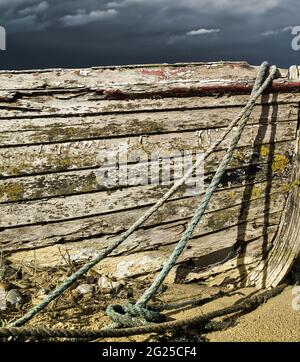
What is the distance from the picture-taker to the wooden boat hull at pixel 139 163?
11.0 feet

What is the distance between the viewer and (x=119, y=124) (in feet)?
11.3

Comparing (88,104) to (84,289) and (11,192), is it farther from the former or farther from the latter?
(84,289)

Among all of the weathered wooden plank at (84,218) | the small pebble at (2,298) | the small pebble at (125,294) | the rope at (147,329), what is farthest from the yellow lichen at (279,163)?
the small pebble at (2,298)

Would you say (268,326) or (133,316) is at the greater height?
(133,316)

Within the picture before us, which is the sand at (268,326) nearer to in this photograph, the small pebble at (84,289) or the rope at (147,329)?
the rope at (147,329)

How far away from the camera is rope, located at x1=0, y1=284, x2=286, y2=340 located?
2740mm

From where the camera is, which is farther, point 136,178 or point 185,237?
point 136,178

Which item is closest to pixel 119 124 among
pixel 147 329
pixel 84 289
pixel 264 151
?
pixel 264 151

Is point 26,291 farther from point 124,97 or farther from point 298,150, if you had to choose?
point 298,150

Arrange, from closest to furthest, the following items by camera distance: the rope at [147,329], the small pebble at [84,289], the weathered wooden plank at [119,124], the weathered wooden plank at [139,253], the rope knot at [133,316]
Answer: the rope at [147,329] → the rope knot at [133,316] → the weathered wooden plank at [119,124] → the weathered wooden plank at [139,253] → the small pebble at [84,289]

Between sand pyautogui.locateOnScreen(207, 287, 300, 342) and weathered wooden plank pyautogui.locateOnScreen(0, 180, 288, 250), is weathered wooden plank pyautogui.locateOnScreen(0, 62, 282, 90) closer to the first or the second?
weathered wooden plank pyautogui.locateOnScreen(0, 180, 288, 250)

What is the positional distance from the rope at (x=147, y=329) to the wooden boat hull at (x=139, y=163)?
41 centimetres

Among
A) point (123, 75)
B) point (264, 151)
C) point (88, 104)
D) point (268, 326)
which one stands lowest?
point (268, 326)

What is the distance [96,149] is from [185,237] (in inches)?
35.0
